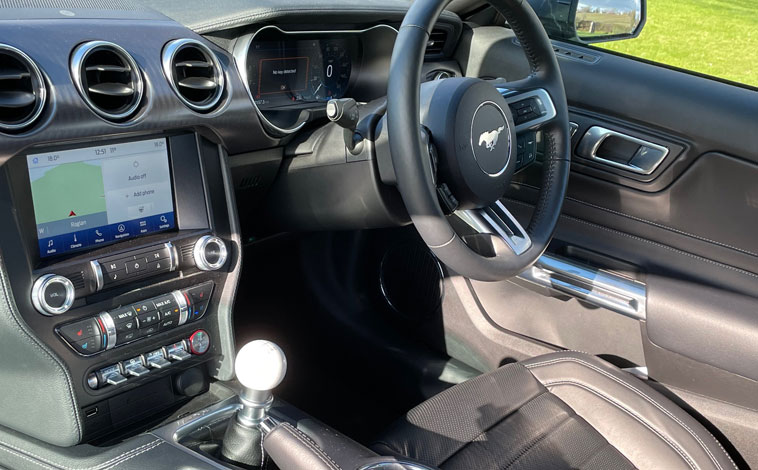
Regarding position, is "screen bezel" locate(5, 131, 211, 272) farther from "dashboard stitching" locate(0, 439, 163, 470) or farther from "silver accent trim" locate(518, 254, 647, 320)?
"silver accent trim" locate(518, 254, 647, 320)

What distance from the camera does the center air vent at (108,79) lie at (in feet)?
4.03

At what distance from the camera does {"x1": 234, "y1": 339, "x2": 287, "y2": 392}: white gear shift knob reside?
117cm

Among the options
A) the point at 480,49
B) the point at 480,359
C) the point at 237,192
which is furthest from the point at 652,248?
the point at 237,192

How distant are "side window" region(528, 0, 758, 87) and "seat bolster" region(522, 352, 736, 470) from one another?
0.89 metres

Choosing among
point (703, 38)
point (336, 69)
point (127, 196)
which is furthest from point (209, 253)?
point (703, 38)

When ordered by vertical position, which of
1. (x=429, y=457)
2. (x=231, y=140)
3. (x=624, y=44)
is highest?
(x=624, y=44)

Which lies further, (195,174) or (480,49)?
(480,49)

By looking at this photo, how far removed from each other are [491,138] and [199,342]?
2.30ft

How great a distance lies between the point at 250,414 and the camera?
1.29 m

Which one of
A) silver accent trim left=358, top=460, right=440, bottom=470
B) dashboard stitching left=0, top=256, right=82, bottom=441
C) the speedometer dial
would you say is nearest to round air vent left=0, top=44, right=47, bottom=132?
dashboard stitching left=0, top=256, right=82, bottom=441

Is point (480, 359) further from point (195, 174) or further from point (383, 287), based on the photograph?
point (195, 174)

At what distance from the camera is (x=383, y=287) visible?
2438 millimetres

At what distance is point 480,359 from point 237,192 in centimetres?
91

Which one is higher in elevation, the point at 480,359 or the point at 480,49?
the point at 480,49
